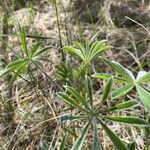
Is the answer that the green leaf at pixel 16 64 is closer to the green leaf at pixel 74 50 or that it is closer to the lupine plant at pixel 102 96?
the lupine plant at pixel 102 96

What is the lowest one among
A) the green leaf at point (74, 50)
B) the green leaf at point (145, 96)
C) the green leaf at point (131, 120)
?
the green leaf at point (131, 120)

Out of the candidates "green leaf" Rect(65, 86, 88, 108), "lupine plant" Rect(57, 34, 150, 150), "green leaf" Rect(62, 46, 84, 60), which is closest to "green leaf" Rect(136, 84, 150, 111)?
"lupine plant" Rect(57, 34, 150, 150)

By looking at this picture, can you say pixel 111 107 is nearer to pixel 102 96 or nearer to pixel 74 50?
pixel 102 96

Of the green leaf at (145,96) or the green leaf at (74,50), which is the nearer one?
the green leaf at (145,96)

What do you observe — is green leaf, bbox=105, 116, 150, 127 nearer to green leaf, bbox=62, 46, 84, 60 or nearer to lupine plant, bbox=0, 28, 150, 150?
lupine plant, bbox=0, 28, 150, 150

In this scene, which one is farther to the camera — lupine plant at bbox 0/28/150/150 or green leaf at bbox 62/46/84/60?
green leaf at bbox 62/46/84/60

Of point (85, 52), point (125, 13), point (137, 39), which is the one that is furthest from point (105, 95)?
point (125, 13)

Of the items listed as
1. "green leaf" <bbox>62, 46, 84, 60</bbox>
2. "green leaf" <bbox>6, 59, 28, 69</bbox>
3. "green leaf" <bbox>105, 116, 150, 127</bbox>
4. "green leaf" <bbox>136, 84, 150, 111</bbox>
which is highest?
"green leaf" <bbox>62, 46, 84, 60</bbox>

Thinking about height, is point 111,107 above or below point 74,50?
below

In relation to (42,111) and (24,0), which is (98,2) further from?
(42,111)

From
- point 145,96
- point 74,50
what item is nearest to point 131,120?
point 145,96

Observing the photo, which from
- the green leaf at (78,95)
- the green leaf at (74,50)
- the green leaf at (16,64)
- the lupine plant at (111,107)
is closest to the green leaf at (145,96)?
the lupine plant at (111,107)

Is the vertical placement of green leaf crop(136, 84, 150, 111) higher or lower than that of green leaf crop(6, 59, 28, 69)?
lower
